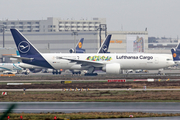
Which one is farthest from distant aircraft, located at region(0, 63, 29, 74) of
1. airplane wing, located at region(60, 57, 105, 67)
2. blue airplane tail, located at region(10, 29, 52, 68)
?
airplane wing, located at region(60, 57, 105, 67)

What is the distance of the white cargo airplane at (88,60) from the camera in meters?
59.3

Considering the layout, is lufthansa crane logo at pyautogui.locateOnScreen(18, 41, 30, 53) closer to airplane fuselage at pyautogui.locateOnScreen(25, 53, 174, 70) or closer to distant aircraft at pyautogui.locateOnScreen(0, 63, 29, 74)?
airplane fuselage at pyautogui.locateOnScreen(25, 53, 174, 70)

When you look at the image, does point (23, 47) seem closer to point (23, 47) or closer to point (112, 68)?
point (23, 47)

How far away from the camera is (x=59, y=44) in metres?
161

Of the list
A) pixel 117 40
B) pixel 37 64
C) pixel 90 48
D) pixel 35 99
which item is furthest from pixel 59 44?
pixel 35 99

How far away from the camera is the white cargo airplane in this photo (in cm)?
5934

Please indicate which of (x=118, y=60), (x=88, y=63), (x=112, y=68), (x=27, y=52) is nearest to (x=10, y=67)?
(x=27, y=52)

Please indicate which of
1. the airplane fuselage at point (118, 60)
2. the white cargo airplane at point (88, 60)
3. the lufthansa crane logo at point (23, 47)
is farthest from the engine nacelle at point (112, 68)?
the lufthansa crane logo at point (23, 47)

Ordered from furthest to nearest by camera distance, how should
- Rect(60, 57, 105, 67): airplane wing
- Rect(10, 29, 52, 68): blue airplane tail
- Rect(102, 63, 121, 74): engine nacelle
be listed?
Rect(10, 29, 52, 68): blue airplane tail → Rect(60, 57, 105, 67): airplane wing → Rect(102, 63, 121, 74): engine nacelle

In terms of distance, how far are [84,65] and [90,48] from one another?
99.5 meters

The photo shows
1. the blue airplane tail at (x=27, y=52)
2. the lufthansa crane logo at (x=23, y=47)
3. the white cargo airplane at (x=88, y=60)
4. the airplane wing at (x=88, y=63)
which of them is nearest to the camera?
the airplane wing at (x=88, y=63)

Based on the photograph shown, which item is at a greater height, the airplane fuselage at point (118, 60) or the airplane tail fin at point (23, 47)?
the airplane tail fin at point (23, 47)

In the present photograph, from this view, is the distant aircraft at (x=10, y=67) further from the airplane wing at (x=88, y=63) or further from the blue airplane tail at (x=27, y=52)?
the airplane wing at (x=88, y=63)

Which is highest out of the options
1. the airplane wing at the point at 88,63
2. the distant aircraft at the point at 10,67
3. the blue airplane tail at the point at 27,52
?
the blue airplane tail at the point at 27,52
